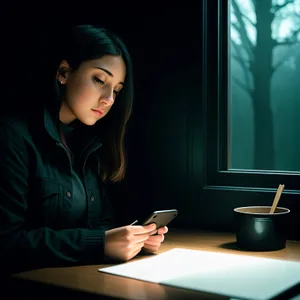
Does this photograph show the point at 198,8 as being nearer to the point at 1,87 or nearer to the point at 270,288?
the point at 1,87

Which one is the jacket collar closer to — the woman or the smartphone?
the woman

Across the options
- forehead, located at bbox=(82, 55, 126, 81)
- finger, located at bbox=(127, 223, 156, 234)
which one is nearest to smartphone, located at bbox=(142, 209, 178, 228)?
finger, located at bbox=(127, 223, 156, 234)

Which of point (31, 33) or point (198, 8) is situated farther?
point (31, 33)

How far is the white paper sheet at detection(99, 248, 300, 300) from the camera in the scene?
3.38ft

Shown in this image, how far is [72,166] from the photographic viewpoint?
1.58m

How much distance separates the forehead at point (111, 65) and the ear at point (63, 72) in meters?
0.06

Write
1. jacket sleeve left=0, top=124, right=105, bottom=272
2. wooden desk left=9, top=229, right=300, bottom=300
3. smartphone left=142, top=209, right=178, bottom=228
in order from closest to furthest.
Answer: wooden desk left=9, top=229, right=300, bottom=300, jacket sleeve left=0, top=124, right=105, bottom=272, smartphone left=142, top=209, right=178, bottom=228

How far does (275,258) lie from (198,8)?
2.84 feet

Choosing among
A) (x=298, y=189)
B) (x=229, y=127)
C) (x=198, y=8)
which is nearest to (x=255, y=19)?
(x=198, y=8)

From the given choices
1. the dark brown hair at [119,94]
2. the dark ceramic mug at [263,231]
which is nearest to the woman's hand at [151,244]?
the dark ceramic mug at [263,231]

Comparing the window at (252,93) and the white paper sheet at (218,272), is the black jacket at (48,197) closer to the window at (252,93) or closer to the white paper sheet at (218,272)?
the white paper sheet at (218,272)

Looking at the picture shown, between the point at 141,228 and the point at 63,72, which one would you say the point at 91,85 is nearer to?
the point at 63,72

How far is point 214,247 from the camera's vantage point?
1.48 m

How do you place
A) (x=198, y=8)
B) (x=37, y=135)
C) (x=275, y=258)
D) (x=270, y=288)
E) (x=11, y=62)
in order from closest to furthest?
(x=270, y=288) → (x=275, y=258) → (x=37, y=135) → (x=198, y=8) → (x=11, y=62)
